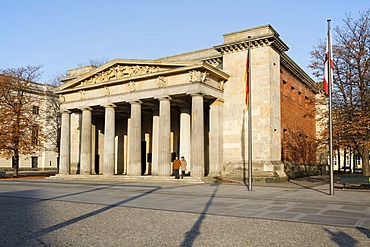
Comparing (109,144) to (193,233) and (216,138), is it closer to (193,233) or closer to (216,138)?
(216,138)

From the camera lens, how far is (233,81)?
3266cm

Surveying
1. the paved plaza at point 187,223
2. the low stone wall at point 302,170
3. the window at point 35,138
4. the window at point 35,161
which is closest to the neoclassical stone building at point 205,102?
the low stone wall at point 302,170

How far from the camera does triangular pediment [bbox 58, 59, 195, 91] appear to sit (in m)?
31.3

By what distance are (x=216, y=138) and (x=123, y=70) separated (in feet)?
36.2

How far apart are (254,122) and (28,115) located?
91.4 feet

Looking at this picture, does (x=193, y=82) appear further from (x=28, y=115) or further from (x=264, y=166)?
(x=28, y=115)

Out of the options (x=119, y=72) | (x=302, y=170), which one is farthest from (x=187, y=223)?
(x=302, y=170)

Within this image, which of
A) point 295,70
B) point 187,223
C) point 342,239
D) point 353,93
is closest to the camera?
point 342,239

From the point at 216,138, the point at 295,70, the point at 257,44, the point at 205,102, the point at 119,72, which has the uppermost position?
the point at 257,44

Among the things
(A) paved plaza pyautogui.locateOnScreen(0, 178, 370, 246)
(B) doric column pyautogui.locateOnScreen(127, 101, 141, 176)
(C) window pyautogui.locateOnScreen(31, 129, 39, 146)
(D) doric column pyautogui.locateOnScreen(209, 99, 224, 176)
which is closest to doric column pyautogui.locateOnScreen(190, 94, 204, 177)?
(D) doric column pyautogui.locateOnScreen(209, 99, 224, 176)

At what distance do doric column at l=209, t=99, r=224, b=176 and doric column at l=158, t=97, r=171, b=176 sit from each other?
3.77 meters

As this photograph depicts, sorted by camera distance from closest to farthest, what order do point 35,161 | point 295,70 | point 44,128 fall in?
1. point 295,70
2. point 44,128
3. point 35,161

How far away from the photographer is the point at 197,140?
2909cm

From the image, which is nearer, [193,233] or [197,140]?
[193,233]
